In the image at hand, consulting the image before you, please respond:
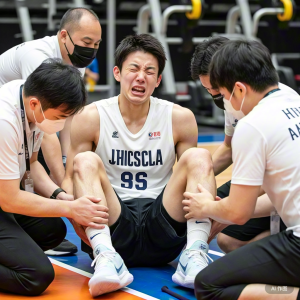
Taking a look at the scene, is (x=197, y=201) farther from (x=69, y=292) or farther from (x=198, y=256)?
(x=69, y=292)

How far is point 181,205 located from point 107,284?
1.95 feet

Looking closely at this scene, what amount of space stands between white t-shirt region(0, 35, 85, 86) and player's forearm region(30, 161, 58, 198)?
Result: 1037 mm

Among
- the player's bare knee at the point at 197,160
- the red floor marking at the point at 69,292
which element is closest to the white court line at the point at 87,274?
the red floor marking at the point at 69,292

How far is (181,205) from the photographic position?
2.81 m

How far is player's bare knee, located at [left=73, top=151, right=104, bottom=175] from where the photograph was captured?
9.00ft

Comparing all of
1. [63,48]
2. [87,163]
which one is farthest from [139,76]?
[63,48]

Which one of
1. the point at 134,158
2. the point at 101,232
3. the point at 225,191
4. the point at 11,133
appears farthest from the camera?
the point at 225,191

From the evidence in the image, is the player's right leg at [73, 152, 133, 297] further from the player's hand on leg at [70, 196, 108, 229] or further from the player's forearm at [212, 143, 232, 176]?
the player's forearm at [212, 143, 232, 176]

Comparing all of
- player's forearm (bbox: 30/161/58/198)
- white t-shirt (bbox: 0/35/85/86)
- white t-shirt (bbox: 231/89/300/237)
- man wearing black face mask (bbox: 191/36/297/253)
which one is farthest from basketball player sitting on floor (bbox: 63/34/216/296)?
white t-shirt (bbox: 0/35/85/86)

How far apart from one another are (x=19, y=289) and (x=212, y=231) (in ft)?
3.36

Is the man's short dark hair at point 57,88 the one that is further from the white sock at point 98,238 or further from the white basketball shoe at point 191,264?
A: the white basketball shoe at point 191,264

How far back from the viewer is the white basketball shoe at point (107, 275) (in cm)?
246

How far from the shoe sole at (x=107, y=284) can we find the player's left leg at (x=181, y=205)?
27 cm

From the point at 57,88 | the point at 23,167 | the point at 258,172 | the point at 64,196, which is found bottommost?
the point at 64,196
